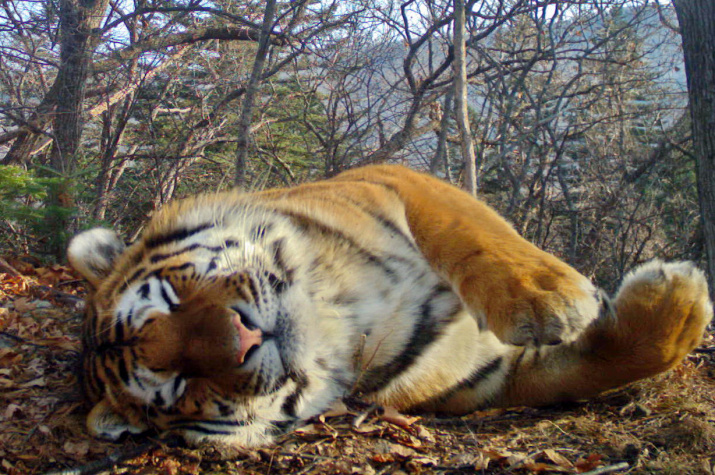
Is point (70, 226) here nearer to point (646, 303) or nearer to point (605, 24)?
point (646, 303)

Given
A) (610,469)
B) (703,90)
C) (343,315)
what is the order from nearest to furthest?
(610,469)
(343,315)
(703,90)

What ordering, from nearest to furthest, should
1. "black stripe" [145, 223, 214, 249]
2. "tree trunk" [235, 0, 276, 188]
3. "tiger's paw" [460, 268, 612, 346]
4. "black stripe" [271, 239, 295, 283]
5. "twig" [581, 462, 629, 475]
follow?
"twig" [581, 462, 629, 475]
"tiger's paw" [460, 268, 612, 346]
"black stripe" [271, 239, 295, 283]
"black stripe" [145, 223, 214, 249]
"tree trunk" [235, 0, 276, 188]

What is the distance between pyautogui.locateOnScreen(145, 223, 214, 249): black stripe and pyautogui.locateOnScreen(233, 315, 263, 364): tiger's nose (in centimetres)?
66

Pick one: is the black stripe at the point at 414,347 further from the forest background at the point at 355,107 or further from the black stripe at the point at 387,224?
the forest background at the point at 355,107

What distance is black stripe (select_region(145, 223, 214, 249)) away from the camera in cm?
237

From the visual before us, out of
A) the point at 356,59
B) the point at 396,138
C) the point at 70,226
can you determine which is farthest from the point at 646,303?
the point at 356,59

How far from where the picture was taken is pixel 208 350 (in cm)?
179

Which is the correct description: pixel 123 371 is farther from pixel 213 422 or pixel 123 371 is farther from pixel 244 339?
pixel 244 339

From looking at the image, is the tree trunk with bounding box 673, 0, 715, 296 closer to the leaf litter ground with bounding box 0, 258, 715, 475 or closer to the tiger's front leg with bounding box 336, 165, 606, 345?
the leaf litter ground with bounding box 0, 258, 715, 475

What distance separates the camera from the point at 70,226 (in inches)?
A: 203

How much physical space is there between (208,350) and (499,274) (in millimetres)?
1033

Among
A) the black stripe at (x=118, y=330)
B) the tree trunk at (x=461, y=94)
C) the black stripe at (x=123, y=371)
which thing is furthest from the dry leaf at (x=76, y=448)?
the tree trunk at (x=461, y=94)

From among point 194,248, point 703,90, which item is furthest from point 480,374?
point 703,90

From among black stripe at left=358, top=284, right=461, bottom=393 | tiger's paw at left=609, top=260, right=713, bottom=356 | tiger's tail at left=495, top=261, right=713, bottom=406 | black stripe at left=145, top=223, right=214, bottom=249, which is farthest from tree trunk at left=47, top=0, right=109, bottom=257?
tiger's paw at left=609, top=260, right=713, bottom=356
